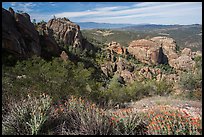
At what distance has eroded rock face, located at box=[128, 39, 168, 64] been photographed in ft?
199

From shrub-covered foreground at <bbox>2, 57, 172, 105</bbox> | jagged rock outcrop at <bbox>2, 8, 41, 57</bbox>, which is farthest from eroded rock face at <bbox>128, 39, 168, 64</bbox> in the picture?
shrub-covered foreground at <bbox>2, 57, 172, 105</bbox>

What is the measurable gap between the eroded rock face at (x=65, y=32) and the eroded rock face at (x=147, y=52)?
1942cm

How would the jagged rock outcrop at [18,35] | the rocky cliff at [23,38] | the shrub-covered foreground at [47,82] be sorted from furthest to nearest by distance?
the rocky cliff at [23,38], the jagged rock outcrop at [18,35], the shrub-covered foreground at [47,82]

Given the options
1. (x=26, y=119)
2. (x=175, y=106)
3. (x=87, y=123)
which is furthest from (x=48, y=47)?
(x=87, y=123)

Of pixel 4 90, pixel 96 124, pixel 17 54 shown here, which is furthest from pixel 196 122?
pixel 17 54

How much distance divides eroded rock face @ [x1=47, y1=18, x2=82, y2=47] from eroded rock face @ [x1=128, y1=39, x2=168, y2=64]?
19.4 m

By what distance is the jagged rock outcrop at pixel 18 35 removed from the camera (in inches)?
895

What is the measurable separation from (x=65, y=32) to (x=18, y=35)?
19455 mm

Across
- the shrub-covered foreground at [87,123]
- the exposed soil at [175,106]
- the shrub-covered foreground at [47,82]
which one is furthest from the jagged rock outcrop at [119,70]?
the shrub-covered foreground at [87,123]

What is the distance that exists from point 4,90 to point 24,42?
2141 centimetres

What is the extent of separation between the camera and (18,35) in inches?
1018

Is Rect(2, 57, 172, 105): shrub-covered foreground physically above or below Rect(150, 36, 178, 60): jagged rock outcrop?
above

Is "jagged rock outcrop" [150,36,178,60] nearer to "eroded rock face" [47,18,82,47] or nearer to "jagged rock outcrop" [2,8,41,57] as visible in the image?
"eroded rock face" [47,18,82,47]

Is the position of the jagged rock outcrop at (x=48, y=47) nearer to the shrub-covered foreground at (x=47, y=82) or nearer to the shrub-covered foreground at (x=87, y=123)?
the shrub-covered foreground at (x=47, y=82)
